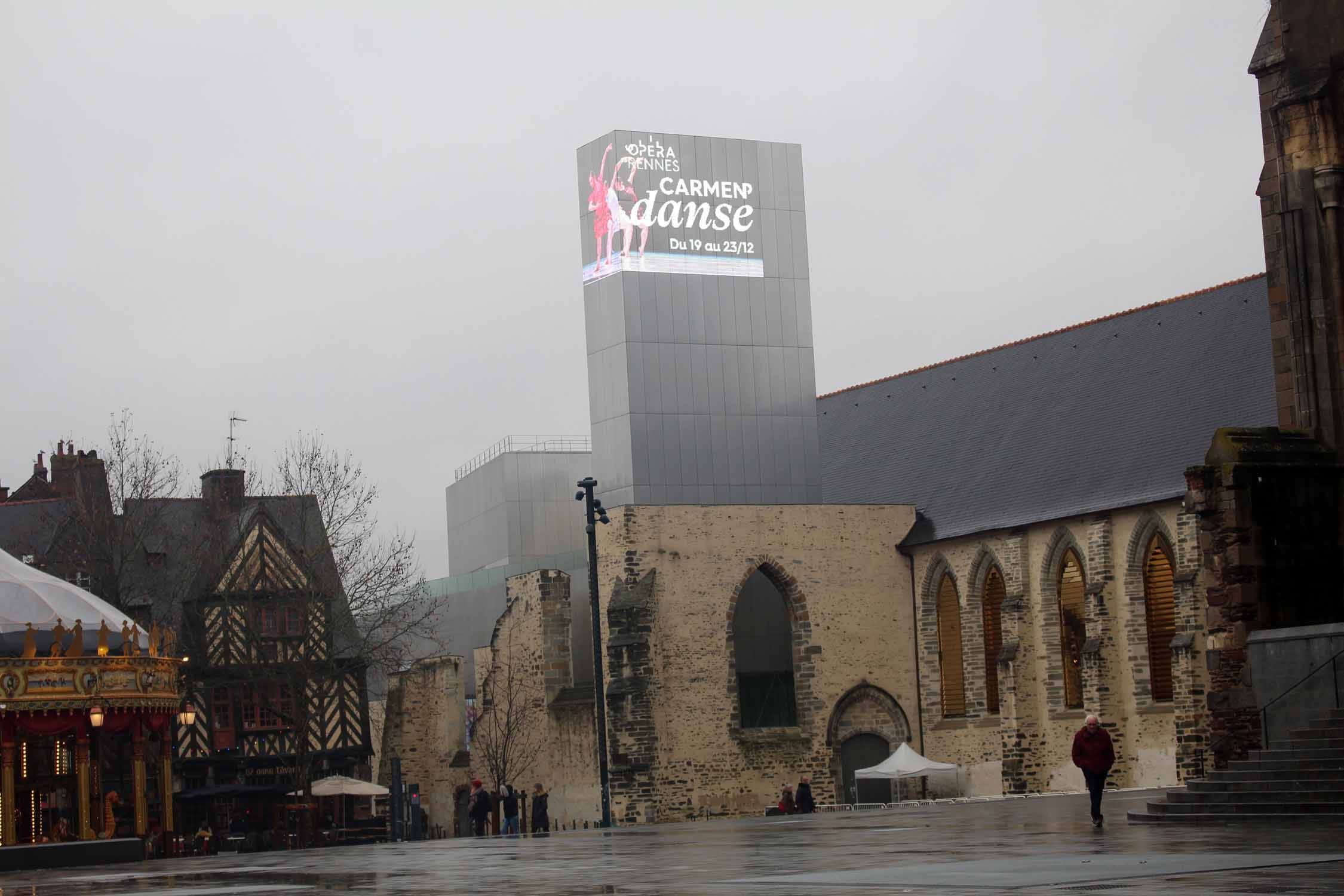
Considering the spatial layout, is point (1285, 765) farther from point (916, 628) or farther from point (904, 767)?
point (916, 628)

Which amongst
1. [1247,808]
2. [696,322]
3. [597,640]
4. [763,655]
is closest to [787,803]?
[597,640]

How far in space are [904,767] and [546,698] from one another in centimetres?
925

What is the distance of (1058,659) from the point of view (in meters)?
41.0

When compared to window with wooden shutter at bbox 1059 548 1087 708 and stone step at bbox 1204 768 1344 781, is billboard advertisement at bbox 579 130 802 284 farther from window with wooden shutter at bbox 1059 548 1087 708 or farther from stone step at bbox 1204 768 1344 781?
stone step at bbox 1204 768 1344 781

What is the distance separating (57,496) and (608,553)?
26.6m

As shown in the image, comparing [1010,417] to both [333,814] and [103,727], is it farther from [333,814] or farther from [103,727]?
[103,727]

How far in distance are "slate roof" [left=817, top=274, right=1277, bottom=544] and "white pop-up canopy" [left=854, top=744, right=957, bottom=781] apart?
5265 mm

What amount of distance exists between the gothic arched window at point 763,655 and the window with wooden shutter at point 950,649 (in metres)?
3.50

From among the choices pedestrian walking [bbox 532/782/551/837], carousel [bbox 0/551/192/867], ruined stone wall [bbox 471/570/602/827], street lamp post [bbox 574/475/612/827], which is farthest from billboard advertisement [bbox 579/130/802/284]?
carousel [bbox 0/551/192/867]

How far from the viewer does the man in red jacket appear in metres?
21.1

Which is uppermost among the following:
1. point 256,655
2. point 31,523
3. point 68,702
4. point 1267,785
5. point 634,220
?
point 634,220

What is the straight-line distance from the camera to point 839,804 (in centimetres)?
4294

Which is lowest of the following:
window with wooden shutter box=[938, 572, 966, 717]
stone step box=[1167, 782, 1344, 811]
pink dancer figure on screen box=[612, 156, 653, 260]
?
stone step box=[1167, 782, 1344, 811]

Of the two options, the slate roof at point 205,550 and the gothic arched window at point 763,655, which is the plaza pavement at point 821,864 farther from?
the slate roof at point 205,550
